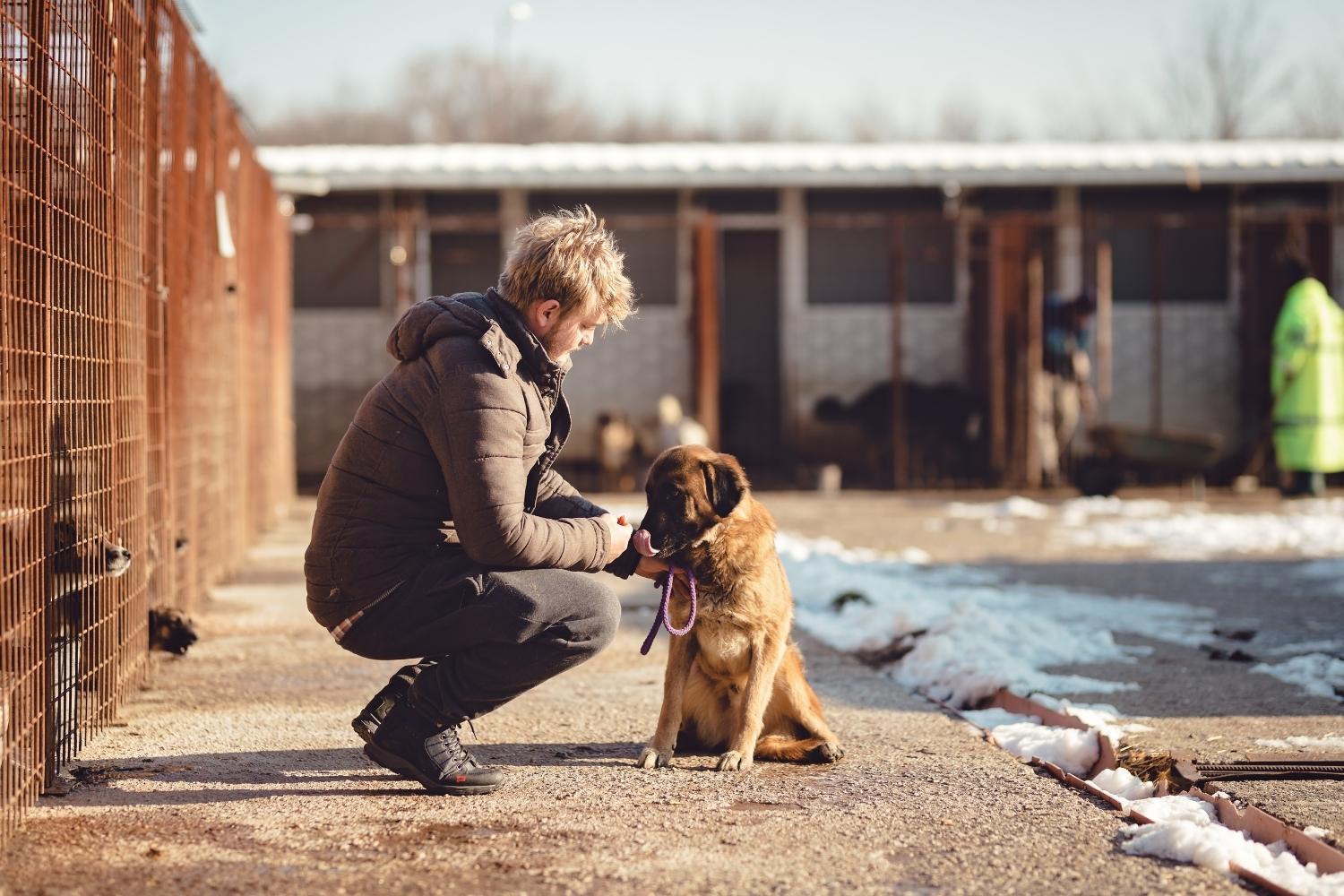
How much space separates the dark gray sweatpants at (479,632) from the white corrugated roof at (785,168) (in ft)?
48.7

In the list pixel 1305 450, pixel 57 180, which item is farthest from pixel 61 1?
pixel 1305 450

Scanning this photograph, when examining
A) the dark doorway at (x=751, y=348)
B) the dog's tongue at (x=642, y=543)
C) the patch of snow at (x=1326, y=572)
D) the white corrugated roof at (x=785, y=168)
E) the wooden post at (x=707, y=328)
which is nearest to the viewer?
the dog's tongue at (x=642, y=543)

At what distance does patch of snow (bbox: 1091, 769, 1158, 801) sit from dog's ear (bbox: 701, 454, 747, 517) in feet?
4.63

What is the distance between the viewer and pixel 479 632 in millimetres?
4145

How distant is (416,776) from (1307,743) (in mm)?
2985

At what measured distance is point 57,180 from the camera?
171 inches

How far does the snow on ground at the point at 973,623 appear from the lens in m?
6.07

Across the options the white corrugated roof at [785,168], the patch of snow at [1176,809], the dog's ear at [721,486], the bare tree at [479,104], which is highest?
the bare tree at [479,104]

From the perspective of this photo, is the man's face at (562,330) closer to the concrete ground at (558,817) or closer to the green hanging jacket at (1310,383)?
the concrete ground at (558,817)

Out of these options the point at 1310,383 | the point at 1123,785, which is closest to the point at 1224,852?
the point at 1123,785

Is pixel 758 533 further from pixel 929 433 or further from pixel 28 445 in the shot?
pixel 929 433

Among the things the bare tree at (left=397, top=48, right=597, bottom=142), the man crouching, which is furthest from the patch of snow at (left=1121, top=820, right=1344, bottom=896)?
the bare tree at (left=397, top=48, right=597, bottom=142)

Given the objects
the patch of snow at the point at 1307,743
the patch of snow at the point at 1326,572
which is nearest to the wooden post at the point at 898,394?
the patch of snow at the point at 1326,572

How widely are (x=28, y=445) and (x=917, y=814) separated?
265 centimetres
